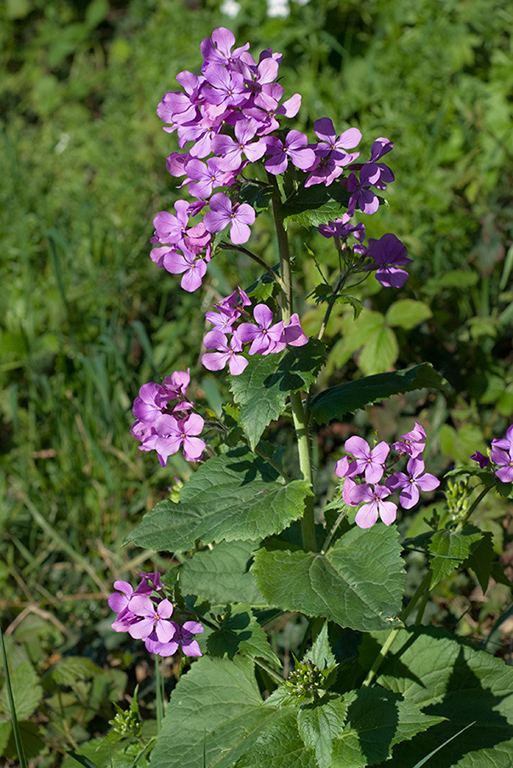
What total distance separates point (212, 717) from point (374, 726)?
1.45 feet

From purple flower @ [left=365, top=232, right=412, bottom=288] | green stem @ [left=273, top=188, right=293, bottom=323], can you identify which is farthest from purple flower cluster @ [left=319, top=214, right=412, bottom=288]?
green stem @ [left=273, top=188, right=293, bottom=323]

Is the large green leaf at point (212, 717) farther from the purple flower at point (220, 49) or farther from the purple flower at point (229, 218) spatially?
the purple flower at point (220, 49)

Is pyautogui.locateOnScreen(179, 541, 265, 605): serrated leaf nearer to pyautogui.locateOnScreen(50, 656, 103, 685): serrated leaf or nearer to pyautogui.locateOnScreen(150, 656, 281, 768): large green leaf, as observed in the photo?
pyautogui.locateOnScreen(150, 656, 281, 768): large green leaf

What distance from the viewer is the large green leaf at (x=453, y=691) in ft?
5.46

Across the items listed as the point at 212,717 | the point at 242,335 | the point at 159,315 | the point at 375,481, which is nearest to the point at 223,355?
the point at 242,335

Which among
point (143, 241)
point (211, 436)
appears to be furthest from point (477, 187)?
point (211, 436)

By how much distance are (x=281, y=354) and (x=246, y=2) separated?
4.78m

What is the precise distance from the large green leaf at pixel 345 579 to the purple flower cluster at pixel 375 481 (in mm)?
132

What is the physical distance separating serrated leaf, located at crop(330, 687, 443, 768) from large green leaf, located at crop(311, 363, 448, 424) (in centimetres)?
65

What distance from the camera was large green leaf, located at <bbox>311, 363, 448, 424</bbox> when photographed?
1.61 metres

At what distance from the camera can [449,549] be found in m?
1.56

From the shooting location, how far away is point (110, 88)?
669cm

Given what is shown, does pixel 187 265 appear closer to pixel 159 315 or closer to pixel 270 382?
pixel 270 382

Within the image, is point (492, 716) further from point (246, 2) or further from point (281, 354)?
point (246, 2)
